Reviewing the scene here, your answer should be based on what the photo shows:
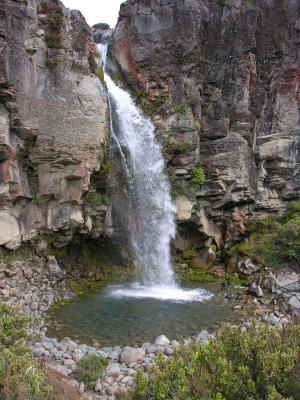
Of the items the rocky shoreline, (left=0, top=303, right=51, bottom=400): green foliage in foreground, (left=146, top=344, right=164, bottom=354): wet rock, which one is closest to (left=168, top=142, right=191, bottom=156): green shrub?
the rocky shoreline

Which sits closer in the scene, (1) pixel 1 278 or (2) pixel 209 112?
(1) pixel 1 278

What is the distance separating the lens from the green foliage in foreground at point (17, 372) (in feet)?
12.6

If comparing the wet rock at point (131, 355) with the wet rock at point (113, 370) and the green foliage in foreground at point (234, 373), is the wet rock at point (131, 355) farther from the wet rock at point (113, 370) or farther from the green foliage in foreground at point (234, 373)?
the green foliage in foreground at point (234, 373)

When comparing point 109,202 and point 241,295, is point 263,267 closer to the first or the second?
point 241,295

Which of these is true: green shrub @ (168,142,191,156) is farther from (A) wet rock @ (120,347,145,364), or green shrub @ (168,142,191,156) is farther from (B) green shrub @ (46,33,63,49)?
(A) wet rock @ (120,347,145,364)

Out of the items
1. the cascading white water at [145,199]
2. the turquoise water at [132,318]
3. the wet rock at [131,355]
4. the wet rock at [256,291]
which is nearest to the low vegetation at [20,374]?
the wet rock at [131,355]

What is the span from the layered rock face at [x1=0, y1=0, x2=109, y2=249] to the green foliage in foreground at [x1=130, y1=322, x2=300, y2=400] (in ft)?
29.3

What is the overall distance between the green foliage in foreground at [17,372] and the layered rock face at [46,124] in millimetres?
6528

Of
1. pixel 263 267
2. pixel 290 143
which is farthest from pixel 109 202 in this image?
pixel 290 143

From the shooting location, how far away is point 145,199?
15.2 metres

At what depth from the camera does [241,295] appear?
40.1 feet

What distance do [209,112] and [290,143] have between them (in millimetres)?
5195

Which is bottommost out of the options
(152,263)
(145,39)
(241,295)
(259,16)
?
(241,295)

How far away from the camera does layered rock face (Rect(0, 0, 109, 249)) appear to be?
1142cm
